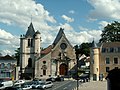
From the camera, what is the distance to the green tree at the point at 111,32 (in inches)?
4310

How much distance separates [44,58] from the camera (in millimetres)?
91188

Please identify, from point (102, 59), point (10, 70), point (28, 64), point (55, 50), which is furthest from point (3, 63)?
point (102, 59)

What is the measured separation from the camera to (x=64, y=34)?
91438mm

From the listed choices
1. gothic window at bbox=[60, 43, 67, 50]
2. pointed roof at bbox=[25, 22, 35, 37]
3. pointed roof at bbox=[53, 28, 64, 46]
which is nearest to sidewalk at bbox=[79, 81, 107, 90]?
gothic window at bbox=[60, 43, 67, 50]

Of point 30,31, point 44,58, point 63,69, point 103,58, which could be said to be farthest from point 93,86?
point 30,31

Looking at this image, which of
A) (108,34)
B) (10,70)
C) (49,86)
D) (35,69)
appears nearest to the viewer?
(49,86)

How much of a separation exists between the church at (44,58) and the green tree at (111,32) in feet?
73.5

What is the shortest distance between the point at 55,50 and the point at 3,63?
57.7 ft

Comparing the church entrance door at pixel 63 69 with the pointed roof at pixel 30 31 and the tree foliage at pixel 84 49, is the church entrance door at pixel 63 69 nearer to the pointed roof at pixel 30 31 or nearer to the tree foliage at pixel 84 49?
the pointed roof at pixel 30 31

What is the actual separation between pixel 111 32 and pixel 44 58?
102 ft

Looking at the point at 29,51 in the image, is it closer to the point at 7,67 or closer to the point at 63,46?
the point at 63,46

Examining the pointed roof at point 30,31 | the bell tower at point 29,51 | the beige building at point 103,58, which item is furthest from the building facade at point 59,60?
the beige building at point 103,58

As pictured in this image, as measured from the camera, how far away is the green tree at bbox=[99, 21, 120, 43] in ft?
359

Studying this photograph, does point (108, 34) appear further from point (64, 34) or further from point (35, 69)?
point (35, 69)
